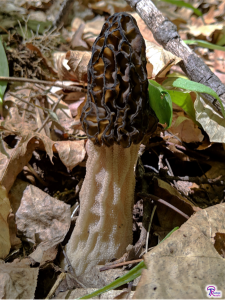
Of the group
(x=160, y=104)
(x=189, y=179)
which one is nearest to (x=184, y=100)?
(x=160, y=104)

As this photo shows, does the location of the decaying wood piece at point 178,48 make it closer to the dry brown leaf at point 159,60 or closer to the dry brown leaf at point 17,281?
the dry brown leaf at point 159,60

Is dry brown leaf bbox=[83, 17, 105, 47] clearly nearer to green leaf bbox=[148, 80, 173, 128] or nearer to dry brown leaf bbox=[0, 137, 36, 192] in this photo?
dry brown leaf bbox=[0, 137, 36, 192]

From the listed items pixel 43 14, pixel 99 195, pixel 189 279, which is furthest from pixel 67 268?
pixel 43 14

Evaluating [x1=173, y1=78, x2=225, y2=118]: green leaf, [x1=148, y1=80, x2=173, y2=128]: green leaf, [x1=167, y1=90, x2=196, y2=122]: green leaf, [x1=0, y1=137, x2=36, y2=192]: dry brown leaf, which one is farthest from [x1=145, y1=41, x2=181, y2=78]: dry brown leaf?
[x1=0, y1=137, x2=36, y2=192]: dry brown leaf

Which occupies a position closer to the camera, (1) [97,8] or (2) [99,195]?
(2) [99,195]

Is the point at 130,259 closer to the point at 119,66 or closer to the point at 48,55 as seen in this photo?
the point at 119,66

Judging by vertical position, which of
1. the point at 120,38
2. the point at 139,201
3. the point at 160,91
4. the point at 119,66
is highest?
the point at 120,38
